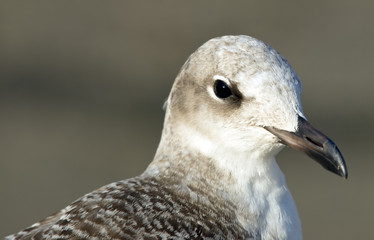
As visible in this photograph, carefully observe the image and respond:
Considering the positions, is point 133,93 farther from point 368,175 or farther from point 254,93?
point 254,93

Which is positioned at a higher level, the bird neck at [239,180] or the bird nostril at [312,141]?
the bird nostril at [312,141]

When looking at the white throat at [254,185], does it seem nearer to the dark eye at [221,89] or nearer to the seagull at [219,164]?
the seagull at [219,164]

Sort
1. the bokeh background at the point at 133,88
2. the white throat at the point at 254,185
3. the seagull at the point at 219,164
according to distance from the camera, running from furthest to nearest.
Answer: the bokeh background at the point at 133,88 → the white throat at the point at 254,185 → the seagull at the point at 219,164

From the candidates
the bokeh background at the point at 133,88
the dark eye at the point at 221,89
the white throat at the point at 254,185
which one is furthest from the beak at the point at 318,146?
the bokeh background at the point at 133,88

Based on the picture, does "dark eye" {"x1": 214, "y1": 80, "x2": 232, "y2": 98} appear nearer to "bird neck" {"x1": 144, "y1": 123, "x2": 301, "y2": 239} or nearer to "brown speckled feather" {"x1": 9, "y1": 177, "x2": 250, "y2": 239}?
"bird neck" {"x1": 144, "y1": 123, "x2": 301, "y2": 239}

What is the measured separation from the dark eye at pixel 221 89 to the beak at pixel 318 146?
0.40 m

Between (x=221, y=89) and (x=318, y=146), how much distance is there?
22.6 inches

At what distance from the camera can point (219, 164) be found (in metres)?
3.88

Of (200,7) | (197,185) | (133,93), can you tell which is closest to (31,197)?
(133,93)

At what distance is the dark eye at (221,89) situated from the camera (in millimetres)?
3816

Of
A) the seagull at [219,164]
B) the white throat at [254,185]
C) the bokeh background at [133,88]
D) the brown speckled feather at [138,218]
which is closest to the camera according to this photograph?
the brown speckled feather at [138,218]

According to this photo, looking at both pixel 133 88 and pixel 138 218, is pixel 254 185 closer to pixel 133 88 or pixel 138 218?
pixel 138 218

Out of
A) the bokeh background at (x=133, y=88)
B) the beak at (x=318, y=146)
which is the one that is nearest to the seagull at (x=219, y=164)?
the beak at (x=318, y=146)

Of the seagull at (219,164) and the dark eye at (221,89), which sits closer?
the seagull at (219,164)
